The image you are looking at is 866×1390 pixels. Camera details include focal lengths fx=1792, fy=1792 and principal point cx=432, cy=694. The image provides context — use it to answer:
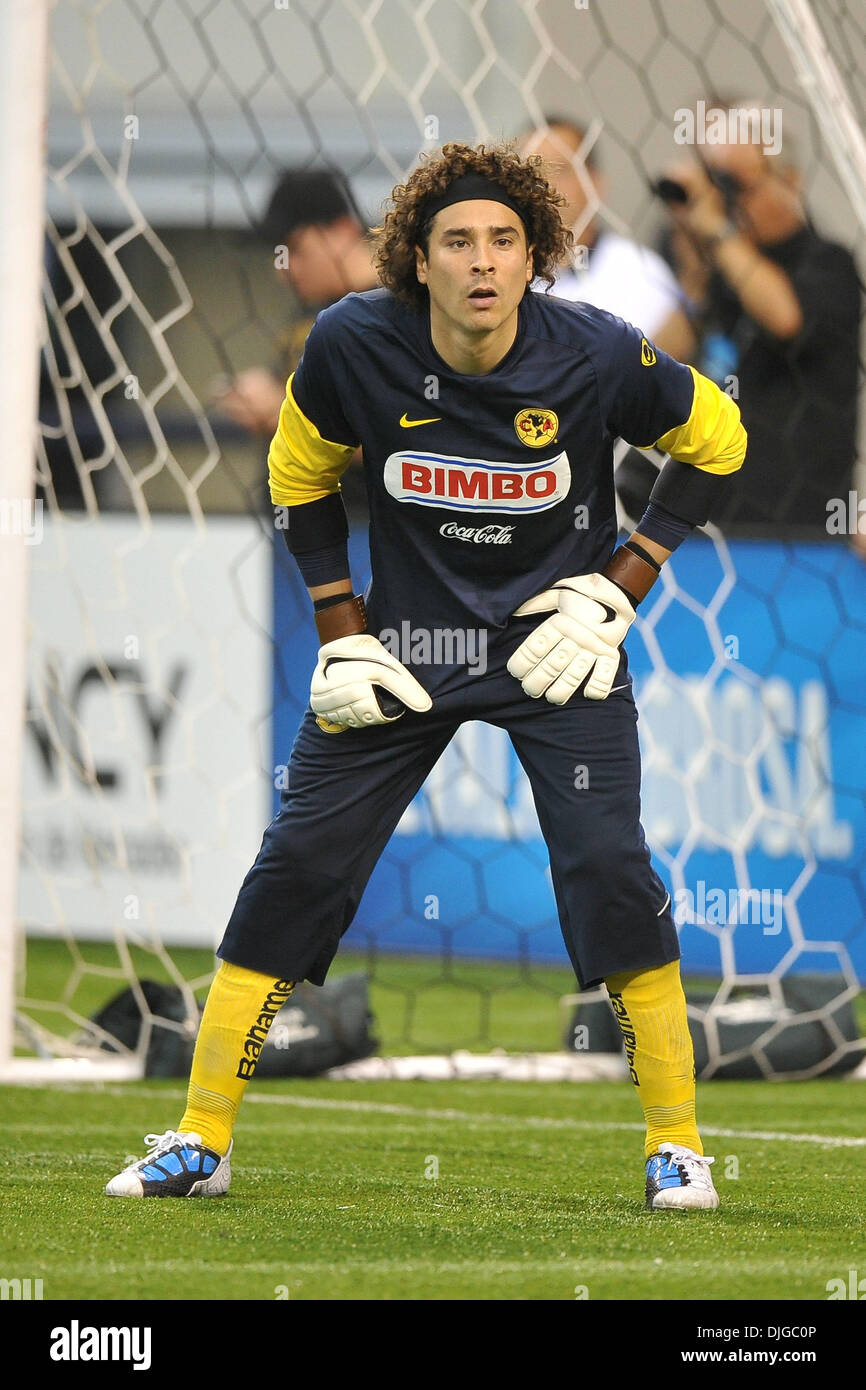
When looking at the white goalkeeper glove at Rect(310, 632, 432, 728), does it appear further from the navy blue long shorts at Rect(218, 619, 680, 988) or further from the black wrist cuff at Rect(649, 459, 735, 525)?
the black wrist cuff at Rect(649, 459, 735, 525)

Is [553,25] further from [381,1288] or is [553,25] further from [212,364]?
[381,1288]

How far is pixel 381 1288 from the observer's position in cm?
205

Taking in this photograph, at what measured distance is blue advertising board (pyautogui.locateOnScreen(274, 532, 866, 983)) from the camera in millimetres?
5383

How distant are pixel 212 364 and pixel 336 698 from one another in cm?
420

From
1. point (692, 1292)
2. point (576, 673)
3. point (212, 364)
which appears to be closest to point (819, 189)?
point (212, 364)

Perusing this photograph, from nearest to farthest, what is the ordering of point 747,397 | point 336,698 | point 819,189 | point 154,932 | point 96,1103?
point 336,698 < point 96,1103 < point 154,932 < point 747,397 < point 819,189

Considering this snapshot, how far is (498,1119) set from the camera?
3646 millimetres

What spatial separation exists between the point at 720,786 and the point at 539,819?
2.87 m

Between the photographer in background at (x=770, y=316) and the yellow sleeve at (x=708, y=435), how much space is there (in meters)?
2.59

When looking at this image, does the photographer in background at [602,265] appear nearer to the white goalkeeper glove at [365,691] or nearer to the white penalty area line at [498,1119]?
the white penalty area line at [498,1119]
